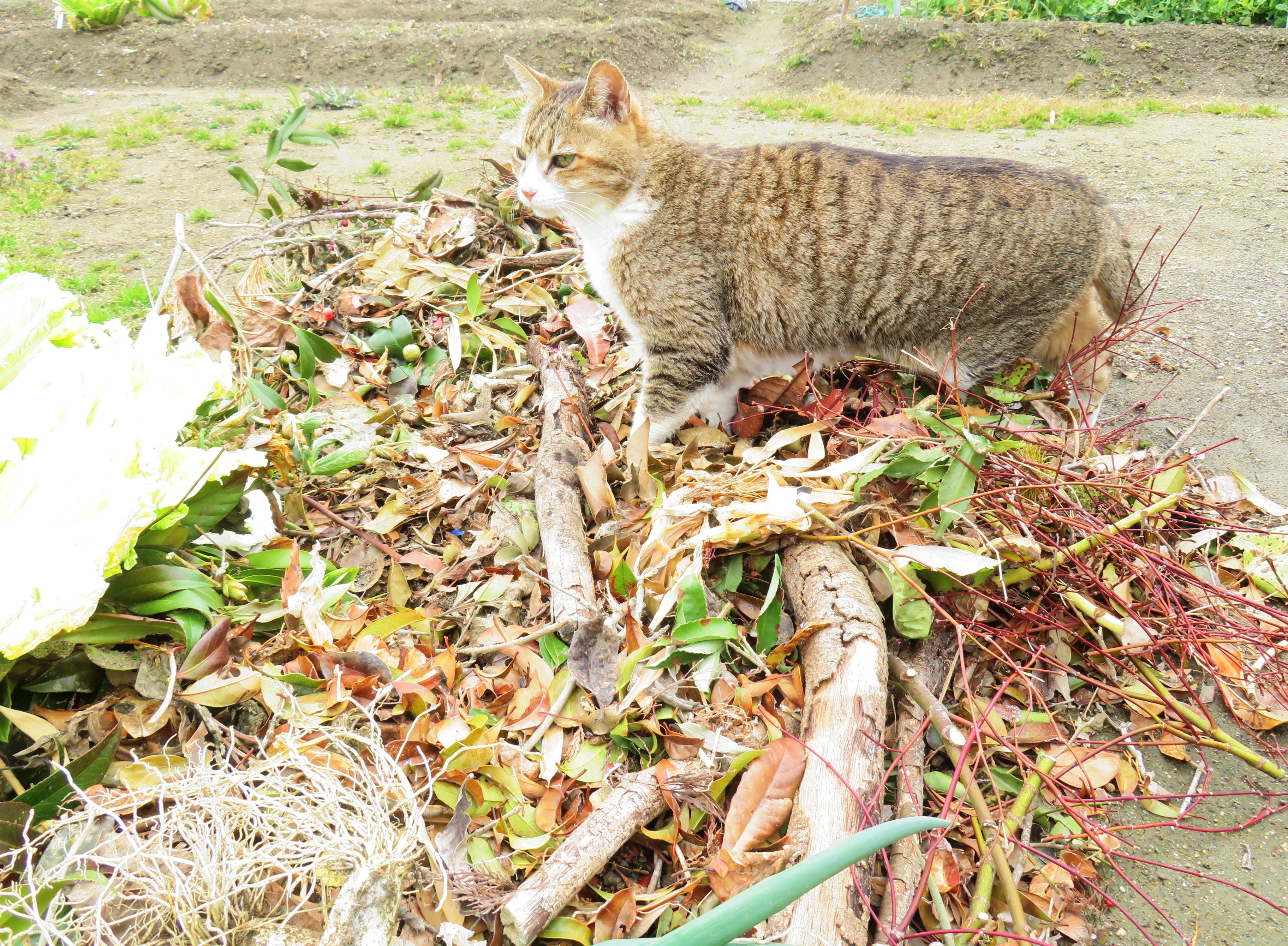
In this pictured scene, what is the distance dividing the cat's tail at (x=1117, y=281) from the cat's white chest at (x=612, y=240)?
164cm

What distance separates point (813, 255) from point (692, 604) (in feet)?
4.94

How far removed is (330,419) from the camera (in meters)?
2.54

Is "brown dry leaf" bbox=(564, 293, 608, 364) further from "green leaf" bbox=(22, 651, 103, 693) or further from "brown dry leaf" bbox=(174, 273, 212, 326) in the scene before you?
"green leaf" bbox=(22, 651, 103, 693)

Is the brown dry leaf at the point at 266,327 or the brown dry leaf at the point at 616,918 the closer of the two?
the brown dry leaf at the point at 616,918

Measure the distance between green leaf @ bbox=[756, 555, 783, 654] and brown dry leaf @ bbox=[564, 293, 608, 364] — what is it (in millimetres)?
1525

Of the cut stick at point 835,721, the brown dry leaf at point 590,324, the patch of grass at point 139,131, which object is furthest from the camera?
the patch of grass at point 139,131

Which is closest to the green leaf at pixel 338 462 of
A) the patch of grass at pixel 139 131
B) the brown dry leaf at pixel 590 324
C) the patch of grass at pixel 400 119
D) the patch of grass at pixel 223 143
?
the brown dry leaf at pixel 590 324

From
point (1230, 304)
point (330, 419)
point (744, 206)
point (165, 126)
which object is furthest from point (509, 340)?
point (165, 126)

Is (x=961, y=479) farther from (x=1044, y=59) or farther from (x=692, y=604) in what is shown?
(x=1044, y=59)

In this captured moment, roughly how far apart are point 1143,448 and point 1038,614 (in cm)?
109

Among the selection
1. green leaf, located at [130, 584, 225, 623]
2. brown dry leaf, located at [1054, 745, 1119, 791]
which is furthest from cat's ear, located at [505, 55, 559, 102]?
brown dry leaf, located at [1054, 745, 1119, 791]

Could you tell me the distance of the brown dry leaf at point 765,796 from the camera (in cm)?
141

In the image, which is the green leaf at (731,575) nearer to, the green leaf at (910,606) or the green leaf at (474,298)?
the green leaf at (910,606)

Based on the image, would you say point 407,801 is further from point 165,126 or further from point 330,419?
point 165,126
